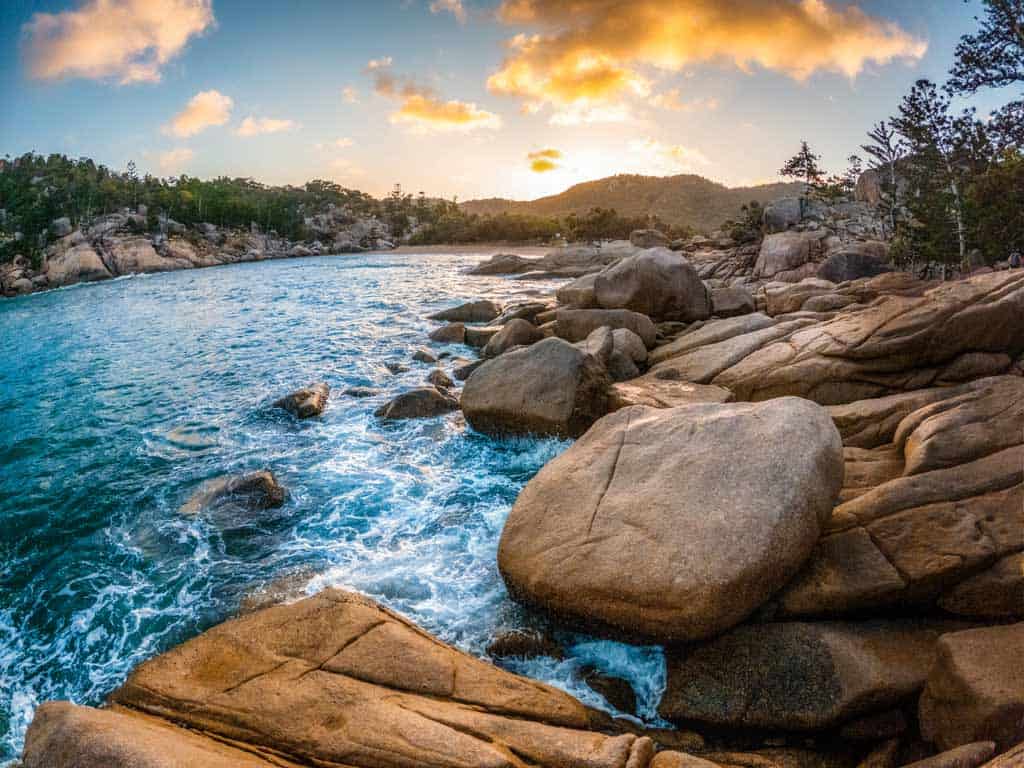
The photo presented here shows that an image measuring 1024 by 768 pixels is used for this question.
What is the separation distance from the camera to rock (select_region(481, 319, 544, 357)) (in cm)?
1650

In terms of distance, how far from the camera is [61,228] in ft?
239

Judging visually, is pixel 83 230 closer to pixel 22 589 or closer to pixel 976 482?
pixel 22 589

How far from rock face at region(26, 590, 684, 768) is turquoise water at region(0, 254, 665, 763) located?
1109 millimetres

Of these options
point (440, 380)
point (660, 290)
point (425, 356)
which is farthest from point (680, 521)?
point (425, 356)

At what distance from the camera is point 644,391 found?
11086 mm

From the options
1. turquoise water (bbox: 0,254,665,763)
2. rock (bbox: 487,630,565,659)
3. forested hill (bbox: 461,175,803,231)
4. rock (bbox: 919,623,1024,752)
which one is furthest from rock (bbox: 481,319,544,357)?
forested hill (bbox: 461,175,803,231)

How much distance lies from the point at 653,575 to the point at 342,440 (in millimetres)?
8380

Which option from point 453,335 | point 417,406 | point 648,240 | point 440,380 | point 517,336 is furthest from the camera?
point 648,240

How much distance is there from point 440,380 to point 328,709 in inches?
443

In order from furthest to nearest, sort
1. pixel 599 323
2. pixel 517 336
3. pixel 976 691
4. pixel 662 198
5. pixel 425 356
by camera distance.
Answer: pixel 662 198 < pixel 425 356 < pixel 517 336 < pixel 599 323 < pixel 976 691

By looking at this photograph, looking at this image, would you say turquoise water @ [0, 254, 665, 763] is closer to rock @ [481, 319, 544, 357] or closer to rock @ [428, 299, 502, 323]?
rock @ [481, 319, 544, 357]

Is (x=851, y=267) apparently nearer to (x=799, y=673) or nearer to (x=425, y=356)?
(x=425, y=356)

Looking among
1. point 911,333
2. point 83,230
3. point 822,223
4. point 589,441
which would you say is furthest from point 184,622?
point 83,230

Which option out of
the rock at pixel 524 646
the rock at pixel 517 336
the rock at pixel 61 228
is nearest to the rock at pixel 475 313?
the rock at pixel 517 336
